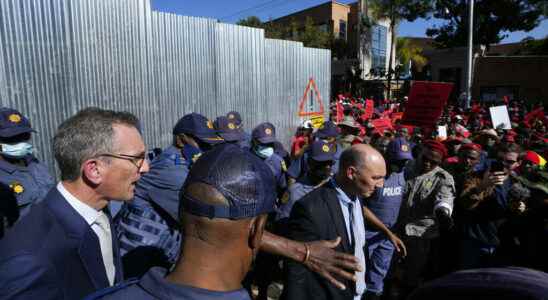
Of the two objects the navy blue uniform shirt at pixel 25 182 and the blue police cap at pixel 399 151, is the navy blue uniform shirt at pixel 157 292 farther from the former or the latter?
the blue police cap at pixel 399 151

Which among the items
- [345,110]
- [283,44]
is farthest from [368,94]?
[283,44]

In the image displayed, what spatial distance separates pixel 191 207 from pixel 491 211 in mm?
3468

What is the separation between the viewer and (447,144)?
625cm

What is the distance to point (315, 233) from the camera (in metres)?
2.37

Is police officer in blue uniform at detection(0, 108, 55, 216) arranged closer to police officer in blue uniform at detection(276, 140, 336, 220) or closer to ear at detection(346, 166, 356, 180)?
police officer in blue uniform at detection(276, 140, 336, 220)

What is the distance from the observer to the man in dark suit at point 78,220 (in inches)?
54.7

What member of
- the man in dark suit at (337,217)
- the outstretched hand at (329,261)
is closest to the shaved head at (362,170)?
the man in dark suit at (337,217)

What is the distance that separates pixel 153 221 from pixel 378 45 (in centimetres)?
3700

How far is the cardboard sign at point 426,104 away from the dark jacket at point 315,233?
530cm

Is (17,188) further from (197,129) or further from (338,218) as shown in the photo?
(338,218)

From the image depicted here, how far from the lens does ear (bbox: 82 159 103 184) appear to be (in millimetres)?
1710

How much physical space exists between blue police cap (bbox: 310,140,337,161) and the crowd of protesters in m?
0.02

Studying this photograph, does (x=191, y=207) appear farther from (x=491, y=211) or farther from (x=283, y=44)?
(x=283, y=44)

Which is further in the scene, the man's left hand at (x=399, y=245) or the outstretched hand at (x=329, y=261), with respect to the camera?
the man's left hand at (x=399, y=245)
